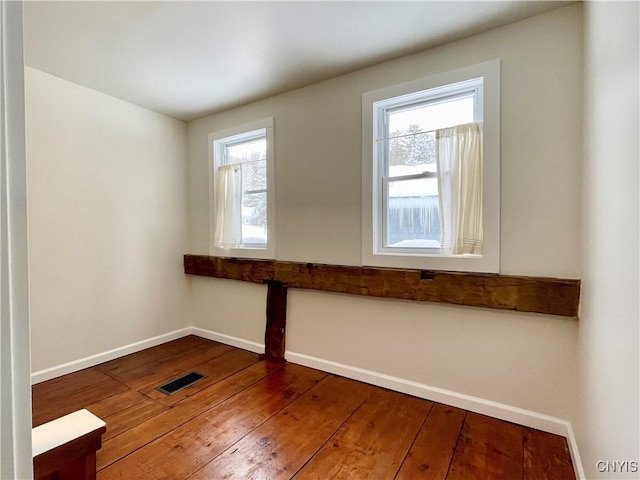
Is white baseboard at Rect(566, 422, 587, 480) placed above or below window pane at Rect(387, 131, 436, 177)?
below

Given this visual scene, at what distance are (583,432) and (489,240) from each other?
1085mm

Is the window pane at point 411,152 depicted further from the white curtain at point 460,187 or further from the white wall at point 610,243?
the white wall at point 610,243

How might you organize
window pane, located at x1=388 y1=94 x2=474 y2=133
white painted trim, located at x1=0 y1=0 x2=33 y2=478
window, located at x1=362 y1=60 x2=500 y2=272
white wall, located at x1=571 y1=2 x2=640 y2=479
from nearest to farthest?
white painted trim, located at x1=0 y1=0 x2=33 y2=478 < white wall, located at x1=571 y1=2 x2=640 y2=479 < window, located at x1=362 y1=60 x2=500 y2=272 < window pane, located at x1=388 y1=94 x2=474 y2=133

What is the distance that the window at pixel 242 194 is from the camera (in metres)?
3.18

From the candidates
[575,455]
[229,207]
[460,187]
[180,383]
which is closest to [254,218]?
[229,207]

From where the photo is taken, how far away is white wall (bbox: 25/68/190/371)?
253cm

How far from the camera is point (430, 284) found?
86.7 inches

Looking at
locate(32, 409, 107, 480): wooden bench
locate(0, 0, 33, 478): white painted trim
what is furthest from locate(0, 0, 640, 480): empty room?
locate(0, 0, 33, 478): white painted trim

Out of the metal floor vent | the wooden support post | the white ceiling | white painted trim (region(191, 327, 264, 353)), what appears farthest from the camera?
white painted trim (region(191, 327, 264, 353))

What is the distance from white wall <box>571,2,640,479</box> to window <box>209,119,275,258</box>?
2.39m

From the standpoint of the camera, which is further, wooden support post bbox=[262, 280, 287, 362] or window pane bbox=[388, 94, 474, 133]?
wooden support post bbox=[262, 280, 287, 362]

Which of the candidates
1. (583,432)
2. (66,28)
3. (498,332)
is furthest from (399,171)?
(66,28)

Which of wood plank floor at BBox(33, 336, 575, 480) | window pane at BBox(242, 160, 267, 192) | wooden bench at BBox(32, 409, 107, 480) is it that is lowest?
wood plank floor at BBox(33, 336, 575, 480)
